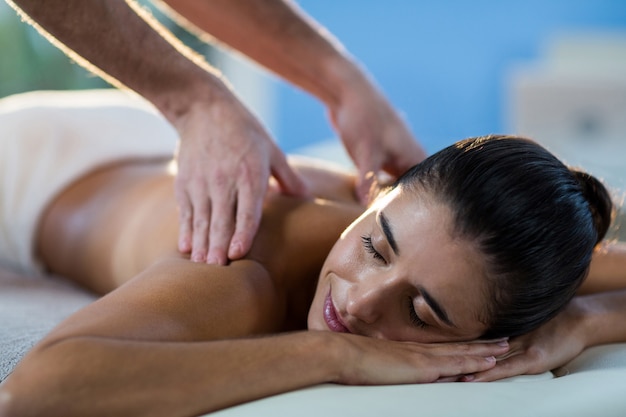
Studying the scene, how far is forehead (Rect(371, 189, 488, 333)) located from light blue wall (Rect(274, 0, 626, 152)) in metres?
3.84

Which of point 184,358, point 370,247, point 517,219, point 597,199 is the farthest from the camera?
point 597,199

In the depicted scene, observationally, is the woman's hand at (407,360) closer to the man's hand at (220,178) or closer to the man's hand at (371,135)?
the man's hand at (220,178)

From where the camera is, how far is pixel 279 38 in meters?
2.15

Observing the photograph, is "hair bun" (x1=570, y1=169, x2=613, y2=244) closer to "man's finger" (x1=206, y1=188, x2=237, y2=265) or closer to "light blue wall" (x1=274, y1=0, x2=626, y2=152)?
"man's finger" (x1=206, y1=188, x2=237, y2=265)

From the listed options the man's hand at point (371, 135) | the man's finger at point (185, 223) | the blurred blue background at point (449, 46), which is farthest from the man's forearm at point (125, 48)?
the blurred blue background at point (449, 46)

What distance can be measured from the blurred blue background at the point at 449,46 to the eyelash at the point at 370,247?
3.77 metres

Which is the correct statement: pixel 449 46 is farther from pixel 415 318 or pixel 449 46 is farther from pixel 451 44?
pixel 415 318

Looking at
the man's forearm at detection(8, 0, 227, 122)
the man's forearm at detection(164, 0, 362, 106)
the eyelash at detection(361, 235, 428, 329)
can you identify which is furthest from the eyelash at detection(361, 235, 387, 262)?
the man's forearm at detection(164, 0, 362, 106)

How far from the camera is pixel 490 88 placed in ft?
17.3

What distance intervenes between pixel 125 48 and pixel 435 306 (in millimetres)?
774

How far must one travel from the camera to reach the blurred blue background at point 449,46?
205 inches

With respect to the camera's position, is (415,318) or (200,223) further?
(200,223)

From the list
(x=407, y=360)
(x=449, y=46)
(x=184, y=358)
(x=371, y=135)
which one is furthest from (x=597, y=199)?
(x=449, y=46)

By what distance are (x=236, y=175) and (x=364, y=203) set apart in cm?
46
